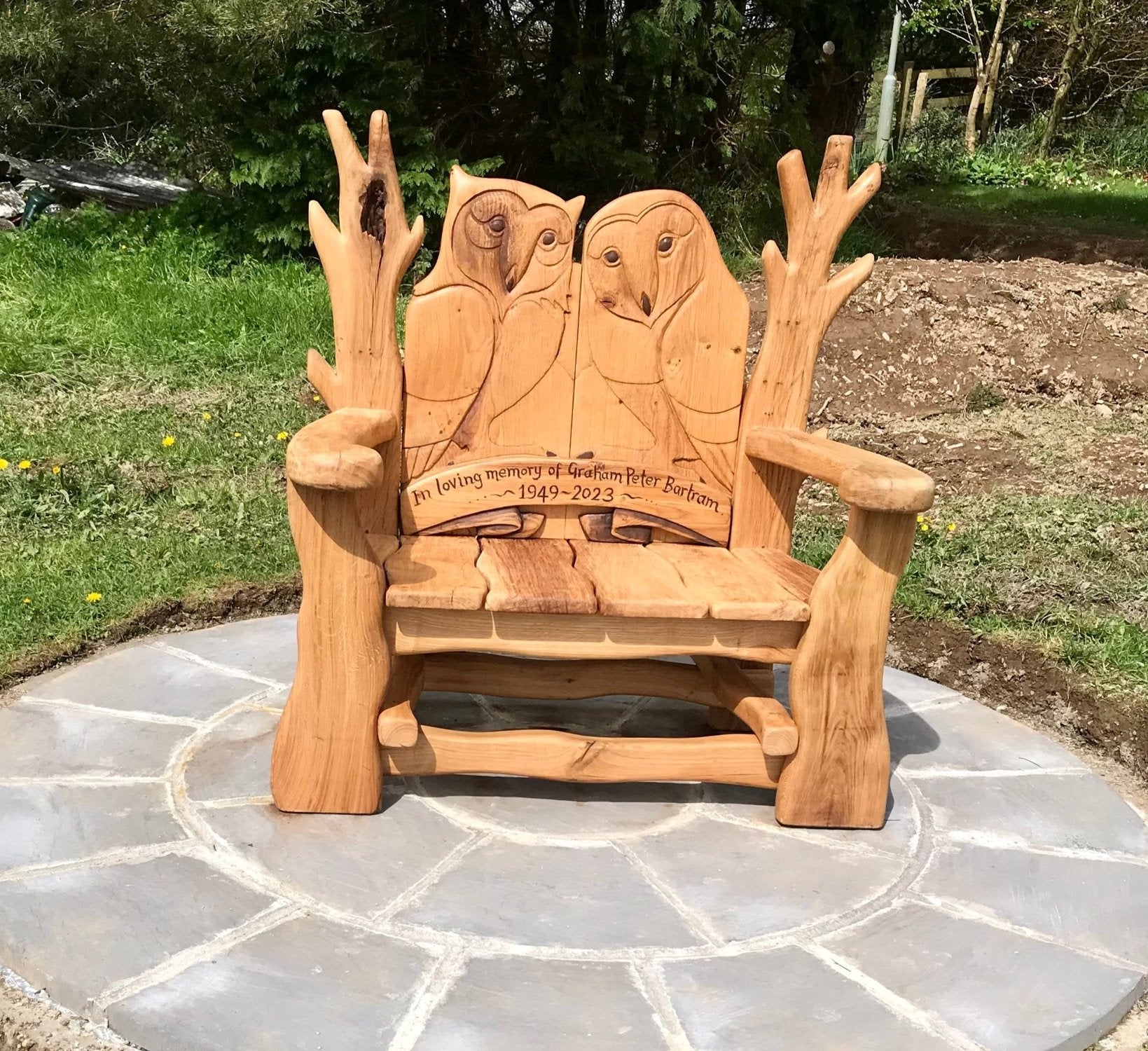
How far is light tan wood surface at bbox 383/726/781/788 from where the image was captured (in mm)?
2459

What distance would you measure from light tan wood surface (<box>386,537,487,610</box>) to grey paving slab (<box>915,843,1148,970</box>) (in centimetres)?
108

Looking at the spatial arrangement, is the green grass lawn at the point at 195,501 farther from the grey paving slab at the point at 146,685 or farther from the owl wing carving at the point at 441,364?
the owl wing carving at the point at 441,364

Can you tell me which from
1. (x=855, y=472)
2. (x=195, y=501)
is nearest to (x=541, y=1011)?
(x=855, y=472)

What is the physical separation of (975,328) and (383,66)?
3.90 meters

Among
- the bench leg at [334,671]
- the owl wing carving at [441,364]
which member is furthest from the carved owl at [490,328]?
the bench leg at [334,671]

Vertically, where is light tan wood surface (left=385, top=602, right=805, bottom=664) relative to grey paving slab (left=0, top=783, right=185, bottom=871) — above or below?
above

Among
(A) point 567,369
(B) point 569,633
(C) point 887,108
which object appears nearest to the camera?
(B) point 569,633

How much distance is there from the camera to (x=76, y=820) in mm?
2371

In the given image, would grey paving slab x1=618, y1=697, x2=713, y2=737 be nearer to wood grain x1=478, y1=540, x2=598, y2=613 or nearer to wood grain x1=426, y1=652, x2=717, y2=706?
wood grain x1=426, y1=652, x2=717, y2=706

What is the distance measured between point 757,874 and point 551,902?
1.43ft

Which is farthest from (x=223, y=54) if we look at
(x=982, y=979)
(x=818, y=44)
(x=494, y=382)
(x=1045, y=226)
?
(x=1045, y=226)

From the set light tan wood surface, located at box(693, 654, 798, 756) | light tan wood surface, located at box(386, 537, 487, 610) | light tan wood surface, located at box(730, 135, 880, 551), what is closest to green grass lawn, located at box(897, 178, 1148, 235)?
light tan wood surface, located at box(730, 135, 880, 551)

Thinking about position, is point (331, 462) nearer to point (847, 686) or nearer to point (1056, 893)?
point (847, 686)

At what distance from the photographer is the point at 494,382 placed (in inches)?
108
